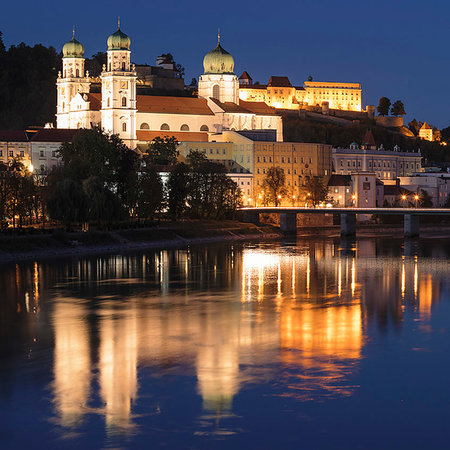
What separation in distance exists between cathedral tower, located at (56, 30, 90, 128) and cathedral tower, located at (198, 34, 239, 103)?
17.5 meters

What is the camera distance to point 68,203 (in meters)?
69.1

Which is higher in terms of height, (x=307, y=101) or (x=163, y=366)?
(x=307, y=101)

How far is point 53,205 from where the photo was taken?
68812 mm

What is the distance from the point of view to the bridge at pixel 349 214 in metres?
87.4

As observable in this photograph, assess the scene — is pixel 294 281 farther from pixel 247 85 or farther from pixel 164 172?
pixel 247 85

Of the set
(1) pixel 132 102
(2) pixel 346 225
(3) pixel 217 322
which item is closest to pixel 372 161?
(1) pixel 132 102

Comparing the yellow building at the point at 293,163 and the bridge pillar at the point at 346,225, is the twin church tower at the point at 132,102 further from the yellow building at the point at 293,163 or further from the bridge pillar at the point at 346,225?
the bridge pillar at the point at 346,225

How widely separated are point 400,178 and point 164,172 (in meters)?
43.6

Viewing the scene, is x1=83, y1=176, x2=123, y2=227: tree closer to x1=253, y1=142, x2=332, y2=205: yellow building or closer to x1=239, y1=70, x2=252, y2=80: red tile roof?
x1=253, y1=142, x2=332, y2=205: yellow building

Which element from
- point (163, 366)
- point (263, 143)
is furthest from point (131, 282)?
point (263, 143)

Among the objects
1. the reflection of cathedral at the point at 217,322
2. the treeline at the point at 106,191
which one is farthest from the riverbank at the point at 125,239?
the reflection of cathedral at the point at 217,322

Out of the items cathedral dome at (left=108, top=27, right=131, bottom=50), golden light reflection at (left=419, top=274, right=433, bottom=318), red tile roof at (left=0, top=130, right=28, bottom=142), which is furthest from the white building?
golden light reflection at (left=419, top=274, right=433, bottom=318)

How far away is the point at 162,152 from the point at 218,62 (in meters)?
26.6

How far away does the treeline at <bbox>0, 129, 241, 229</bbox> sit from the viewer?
229 feet
